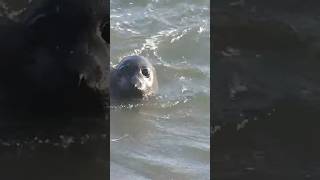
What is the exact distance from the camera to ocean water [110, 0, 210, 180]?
5500 millimetres

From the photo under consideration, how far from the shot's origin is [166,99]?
25.6 ft

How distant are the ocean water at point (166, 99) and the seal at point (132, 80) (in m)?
0.15

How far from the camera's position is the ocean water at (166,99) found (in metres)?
5.50

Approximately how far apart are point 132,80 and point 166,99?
0.45 meters

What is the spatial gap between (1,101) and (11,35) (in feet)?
0.49

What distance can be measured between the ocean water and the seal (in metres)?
0.15

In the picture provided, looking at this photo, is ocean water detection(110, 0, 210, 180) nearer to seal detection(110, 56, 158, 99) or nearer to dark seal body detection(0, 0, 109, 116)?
seal detection(110, 56, 158, 99)
